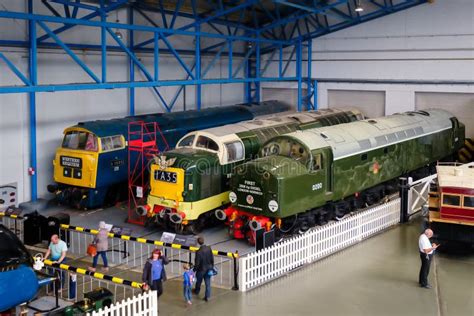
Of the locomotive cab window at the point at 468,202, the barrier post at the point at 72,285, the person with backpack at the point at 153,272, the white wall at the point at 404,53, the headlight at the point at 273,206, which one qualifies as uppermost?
the white wall at the point at 404,53

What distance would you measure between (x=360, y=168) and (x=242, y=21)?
526 inches

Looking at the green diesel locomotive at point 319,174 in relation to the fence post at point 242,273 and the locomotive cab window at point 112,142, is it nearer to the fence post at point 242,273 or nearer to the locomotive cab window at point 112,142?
the fence post at point 242,273

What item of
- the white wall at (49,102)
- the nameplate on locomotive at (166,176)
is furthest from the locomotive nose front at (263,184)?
the white wall at (49,102)

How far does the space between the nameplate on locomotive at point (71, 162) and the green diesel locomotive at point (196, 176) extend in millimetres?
3441

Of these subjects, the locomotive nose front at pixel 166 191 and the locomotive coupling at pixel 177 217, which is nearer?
the locomotive coupling at pixel 177 217

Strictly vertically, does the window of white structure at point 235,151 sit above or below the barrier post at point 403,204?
above

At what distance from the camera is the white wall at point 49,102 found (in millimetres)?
19797

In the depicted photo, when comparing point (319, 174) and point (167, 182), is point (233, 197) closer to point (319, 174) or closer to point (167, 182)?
point (167, 182)

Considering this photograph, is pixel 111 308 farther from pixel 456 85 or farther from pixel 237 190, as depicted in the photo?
pixel 456 85

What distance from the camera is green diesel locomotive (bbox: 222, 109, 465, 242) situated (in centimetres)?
1602

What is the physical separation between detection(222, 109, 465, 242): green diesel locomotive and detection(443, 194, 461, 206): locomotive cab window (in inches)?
133

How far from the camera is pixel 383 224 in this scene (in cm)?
1806

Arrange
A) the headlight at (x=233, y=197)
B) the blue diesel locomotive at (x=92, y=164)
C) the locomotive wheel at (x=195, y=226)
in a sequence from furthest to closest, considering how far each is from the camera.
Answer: the blue diesel locomotive at (x=92, y=164) < the locomotive wheel at (x=195, y=226) < the headlight at (x=233, y=197)

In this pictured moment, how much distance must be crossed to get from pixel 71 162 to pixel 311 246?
9072mm
